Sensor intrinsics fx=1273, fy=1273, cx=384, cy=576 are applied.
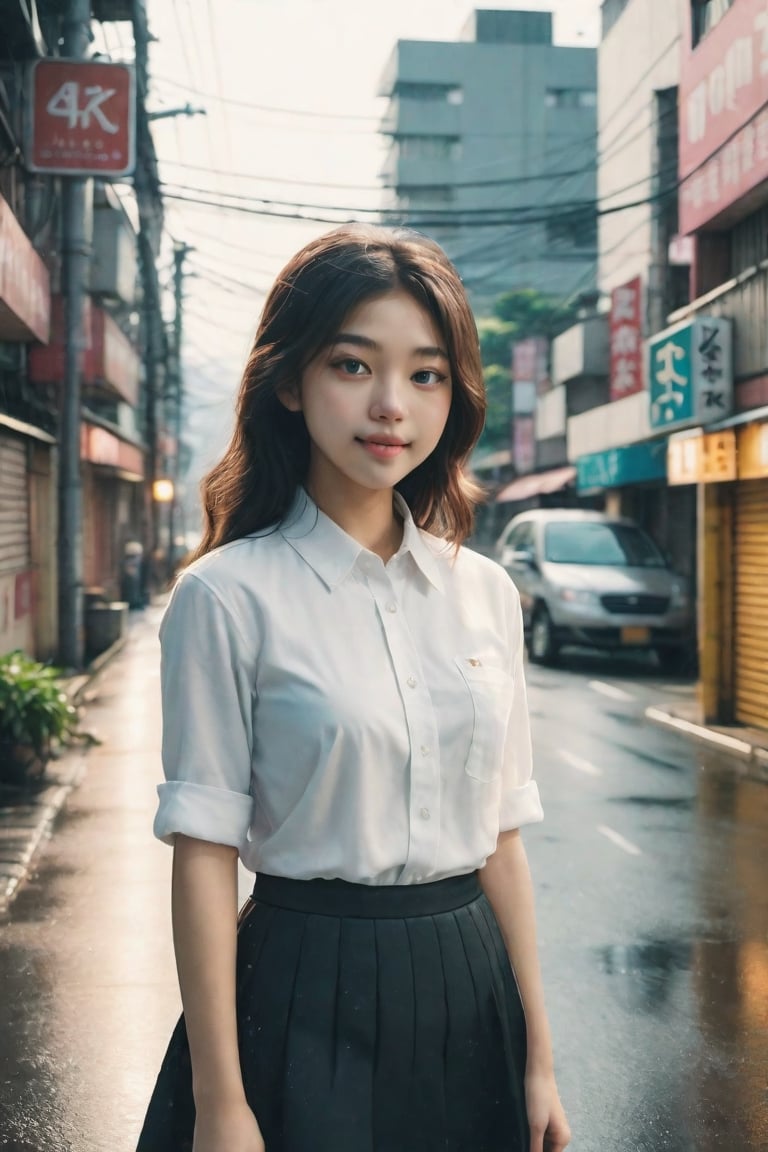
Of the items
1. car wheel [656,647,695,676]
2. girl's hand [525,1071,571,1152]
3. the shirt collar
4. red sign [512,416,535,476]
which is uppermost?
red sign [512,416,535,476]

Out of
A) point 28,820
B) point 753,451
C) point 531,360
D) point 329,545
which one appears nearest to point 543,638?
point 753,451

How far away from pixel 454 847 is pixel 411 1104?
1.11ft

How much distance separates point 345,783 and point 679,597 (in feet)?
49.2

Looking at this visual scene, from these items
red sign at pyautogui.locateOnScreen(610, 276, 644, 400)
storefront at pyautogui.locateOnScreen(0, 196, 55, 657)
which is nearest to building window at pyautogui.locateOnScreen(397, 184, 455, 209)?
red sign at pyautogui.locateOnScreen(610, 276, 644, 400)

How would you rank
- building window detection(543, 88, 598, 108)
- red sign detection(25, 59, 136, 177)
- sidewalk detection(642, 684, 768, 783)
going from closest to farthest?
sidewalk detection(642, 684, 768, 783) → red sign detection(25, 59, 136, 177) → building window detection(543, 88, 598, 108)

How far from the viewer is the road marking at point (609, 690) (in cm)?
1385

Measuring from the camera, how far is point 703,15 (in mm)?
12789

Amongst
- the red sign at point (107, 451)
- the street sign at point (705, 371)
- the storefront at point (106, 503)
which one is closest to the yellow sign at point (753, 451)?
the street sign at point (705, 371)

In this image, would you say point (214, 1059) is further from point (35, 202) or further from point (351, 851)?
point (35, 202)

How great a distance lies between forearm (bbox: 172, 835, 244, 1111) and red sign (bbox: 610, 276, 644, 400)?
20463mm

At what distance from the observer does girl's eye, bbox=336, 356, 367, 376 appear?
5.74ft

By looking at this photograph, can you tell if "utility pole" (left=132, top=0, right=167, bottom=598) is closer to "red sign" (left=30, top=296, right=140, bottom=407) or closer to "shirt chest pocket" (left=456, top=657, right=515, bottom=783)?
"red sign" (left=30, top=296, right=140, bottom=407)

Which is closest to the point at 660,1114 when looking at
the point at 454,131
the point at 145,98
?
the point at 145,98

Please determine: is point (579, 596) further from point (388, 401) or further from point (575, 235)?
point (575, 235)
